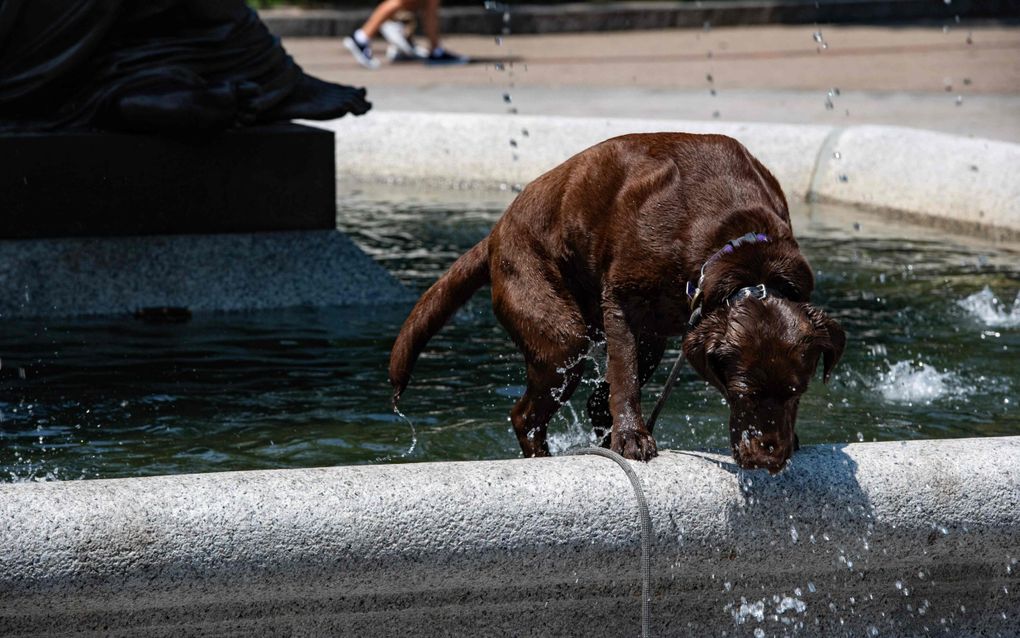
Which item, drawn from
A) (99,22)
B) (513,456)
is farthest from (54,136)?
(513,456)

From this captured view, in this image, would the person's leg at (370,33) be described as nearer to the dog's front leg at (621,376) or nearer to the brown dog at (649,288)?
the brown dog at (649,288)

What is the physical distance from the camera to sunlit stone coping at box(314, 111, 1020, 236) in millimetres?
8383

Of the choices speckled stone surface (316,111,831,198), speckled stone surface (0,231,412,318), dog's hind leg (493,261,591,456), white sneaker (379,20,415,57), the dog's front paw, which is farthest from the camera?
white sneaker (379,20,415,57)

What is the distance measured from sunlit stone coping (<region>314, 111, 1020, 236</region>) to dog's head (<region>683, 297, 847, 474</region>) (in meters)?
5.29

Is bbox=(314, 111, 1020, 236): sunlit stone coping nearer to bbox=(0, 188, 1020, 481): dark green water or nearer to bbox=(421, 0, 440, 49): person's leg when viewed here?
bbox=(0, 188, 1020, 481): dark green water

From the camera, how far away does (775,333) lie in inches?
125

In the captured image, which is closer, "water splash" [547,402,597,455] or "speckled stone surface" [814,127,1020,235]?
"water splash" [547,402,597,455]

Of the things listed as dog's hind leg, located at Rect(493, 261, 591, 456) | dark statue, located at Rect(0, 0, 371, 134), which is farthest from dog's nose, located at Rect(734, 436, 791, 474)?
dark statue, located at Rect(0, 0, 371, 134)

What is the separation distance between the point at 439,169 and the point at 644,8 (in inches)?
387

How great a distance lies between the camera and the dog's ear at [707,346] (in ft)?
10.6

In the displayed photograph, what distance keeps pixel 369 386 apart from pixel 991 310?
283 cm

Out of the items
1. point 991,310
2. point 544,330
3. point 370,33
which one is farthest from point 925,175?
point 370,33

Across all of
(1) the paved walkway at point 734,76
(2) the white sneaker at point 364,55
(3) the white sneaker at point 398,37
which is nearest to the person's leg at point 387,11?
(2) the white sneaker at point 364,55

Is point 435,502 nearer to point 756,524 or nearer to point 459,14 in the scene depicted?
point 756,524
